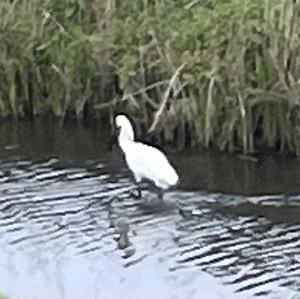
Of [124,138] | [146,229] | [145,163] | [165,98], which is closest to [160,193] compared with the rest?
[145,163]

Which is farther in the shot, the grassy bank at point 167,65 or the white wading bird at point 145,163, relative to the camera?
the grassy bank at point 167,65

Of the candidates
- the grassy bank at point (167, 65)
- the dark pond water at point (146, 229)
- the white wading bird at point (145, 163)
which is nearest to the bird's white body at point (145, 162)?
the white wading bird at point (145, 163)

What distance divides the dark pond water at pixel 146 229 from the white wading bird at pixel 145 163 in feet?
0.62

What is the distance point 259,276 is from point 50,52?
7973mm

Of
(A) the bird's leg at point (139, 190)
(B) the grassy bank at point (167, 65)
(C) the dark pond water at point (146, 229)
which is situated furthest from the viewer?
(B) the grassy bank at point (167, 65)

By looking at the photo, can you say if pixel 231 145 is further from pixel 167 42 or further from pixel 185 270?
pixel 185 270

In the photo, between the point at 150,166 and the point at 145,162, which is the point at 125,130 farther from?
the point at 150,166

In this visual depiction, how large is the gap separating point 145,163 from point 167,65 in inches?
94.1

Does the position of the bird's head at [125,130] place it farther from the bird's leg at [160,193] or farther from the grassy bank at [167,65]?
the bird's leg at [160,193]

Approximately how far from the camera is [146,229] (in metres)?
15.3

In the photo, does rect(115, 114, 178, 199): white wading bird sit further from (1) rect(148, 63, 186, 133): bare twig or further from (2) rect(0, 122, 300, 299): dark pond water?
(1) rect(148, 63, 186, 133): bare twig

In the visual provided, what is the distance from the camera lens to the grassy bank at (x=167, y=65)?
59.4 ft

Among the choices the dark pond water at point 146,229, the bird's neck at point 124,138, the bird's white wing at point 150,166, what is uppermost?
the bird's neck at point 124,138

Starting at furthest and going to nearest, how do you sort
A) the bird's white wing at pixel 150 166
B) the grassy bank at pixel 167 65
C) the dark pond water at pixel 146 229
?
the grassy bank at pixel 167 65 < the bird's white wing at pixel 150 166 < the dark pond water at pixel 146 229
